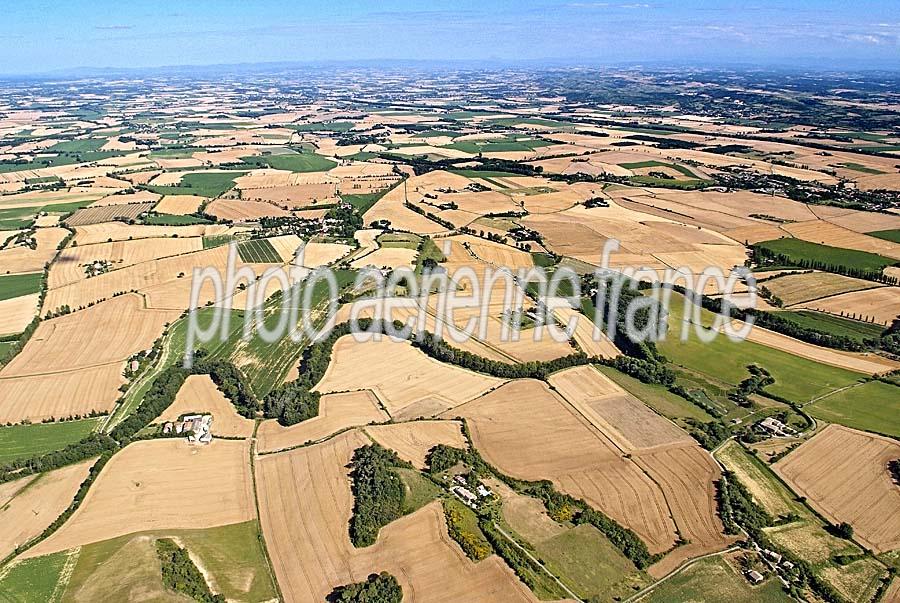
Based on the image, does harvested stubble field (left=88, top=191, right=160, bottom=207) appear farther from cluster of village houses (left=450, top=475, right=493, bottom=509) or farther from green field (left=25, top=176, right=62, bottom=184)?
cluster of village houses (left=450, top=475, right=493, bottom=509)

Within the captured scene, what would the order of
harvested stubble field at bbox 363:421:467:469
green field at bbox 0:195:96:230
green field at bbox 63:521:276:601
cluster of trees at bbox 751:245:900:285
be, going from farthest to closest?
green field at bbox 0:195:96:230 → cluster of trees at bbox 751:245:900:285 → harvested stubble field at bbox 363:421:467:469 → green field at bbox 63:521:276:601

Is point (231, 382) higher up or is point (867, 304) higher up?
point (867, 304)

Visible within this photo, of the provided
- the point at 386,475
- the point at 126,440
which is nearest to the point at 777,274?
the point at 386,475

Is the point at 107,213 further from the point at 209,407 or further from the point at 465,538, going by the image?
the point at 465,538

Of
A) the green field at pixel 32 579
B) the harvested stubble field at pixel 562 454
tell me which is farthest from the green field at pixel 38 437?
the harvested stubble field at pixel 562 454

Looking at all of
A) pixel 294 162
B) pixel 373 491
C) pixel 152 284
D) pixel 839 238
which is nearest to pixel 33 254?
pixel 152 284

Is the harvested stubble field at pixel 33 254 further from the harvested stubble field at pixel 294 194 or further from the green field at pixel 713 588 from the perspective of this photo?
the green field at pixel 713 588

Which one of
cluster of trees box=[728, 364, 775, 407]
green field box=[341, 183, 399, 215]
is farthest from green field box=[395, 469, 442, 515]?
green field box=[341, 183, 399, 215]
